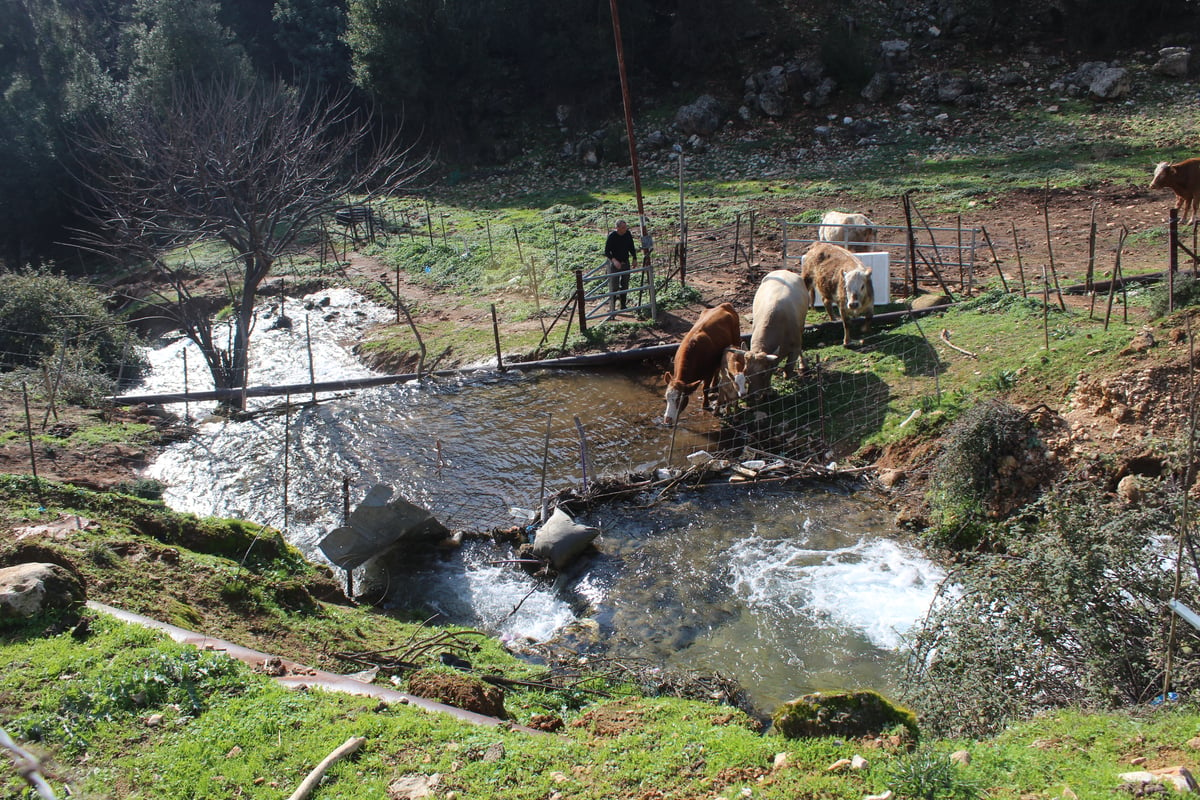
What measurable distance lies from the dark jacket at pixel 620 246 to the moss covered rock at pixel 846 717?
12.3m

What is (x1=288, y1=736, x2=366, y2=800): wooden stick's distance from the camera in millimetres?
4648

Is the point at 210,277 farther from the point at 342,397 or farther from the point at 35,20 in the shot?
the point at 35,20

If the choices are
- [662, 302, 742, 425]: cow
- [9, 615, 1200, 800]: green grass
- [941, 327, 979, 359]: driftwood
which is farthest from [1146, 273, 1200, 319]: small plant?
[9, 615, 1200, 800]: green grass

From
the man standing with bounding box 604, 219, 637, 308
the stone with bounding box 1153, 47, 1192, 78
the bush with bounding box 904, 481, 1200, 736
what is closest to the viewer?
the bush with bounding box 904, 481, 1200, 736

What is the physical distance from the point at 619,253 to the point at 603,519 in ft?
26.1

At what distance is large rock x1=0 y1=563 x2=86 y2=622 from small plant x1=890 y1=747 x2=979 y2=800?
20.2 feet

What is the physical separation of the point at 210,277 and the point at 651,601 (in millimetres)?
23285

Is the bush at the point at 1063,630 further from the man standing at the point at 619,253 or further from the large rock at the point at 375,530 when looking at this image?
the man standing at the point at 619,253

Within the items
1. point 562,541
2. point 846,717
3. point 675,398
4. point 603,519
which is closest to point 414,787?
point 846,717

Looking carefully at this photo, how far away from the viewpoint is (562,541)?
9.09 metres

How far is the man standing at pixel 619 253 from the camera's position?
16453 millimetres

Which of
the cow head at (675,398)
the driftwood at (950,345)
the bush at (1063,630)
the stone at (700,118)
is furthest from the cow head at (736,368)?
the stone at (700,118)

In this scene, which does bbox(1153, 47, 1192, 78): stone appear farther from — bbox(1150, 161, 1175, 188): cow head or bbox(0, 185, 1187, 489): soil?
bbox(1150, 161, 1175, 188): cow head

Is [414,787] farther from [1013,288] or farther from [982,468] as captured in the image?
[1013,288]
